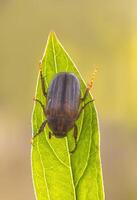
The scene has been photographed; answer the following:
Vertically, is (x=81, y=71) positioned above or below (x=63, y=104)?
above

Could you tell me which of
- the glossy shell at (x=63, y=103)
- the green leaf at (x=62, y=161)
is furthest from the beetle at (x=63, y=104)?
the green leaf at (x=62, y=161)

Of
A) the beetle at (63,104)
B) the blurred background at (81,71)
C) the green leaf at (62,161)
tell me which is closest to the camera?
the green leaf at (62,161)

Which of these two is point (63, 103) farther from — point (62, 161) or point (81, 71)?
point (81, 71)

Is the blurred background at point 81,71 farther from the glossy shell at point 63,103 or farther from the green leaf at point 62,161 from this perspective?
the green leaf at point 62,161

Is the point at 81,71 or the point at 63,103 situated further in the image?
the point at 81,71

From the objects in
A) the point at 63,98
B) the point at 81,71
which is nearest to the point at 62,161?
the point at 63,98
